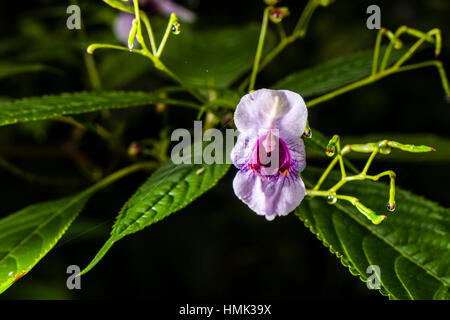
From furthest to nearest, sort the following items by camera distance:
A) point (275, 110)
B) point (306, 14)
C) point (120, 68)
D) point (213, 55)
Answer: point (120, 68) → point (213, 55) → point (306, 14) → point (275, 110)

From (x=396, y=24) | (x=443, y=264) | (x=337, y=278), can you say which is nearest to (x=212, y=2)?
(x=396, y=24)

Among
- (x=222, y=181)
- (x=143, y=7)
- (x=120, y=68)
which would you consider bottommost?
(x=222, y=181)

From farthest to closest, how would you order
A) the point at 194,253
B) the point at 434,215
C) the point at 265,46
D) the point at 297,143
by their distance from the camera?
the point at 194,253 < the point at 265,46 < the point at 434,215 < the point at 297,143

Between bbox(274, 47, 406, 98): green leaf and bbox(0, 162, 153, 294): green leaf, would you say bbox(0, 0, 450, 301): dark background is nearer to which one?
bbox(0, 162, 153, 294): green leaf

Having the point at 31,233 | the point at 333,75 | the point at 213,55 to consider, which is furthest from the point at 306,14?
the point at 31,233

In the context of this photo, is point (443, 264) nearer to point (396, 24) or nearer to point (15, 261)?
point (15, 261)

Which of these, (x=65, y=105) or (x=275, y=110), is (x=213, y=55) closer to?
(x=65, y=105)

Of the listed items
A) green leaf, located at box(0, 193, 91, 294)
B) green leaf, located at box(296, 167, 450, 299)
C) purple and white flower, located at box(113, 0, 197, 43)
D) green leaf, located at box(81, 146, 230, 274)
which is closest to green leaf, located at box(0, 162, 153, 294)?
green leaf, located at box(0, 193, 91, 294)
